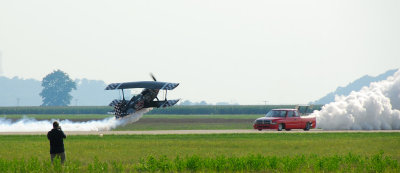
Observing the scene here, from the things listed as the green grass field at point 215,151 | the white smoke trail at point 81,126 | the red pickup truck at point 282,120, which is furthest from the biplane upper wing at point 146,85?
the green grass field at point 215,151

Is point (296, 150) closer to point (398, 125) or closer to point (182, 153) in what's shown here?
point (182, 153)

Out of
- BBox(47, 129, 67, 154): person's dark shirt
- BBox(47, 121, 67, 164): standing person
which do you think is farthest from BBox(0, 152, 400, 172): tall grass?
BBox(47, 129, 67, 154): person's dark shirt

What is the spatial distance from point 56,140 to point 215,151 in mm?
11838

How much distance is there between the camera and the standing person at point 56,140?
26969 millimetres

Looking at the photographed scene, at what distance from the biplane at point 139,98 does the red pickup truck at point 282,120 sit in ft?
27.6

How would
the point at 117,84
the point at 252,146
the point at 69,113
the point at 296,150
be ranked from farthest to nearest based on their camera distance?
the point at 69,113
the point at 117,84
the point at 252,146
the point at 296,150

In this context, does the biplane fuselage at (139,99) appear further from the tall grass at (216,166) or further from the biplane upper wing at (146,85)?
the tall grass at (216,166)

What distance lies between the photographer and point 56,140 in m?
27.1

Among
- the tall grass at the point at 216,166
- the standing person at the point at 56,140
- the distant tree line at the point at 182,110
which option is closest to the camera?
the standing person at the point at 56,140

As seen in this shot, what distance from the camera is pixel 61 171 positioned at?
27297mm

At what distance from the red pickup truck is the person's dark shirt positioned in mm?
33147

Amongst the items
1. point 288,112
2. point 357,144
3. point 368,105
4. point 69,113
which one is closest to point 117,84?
point 288,112

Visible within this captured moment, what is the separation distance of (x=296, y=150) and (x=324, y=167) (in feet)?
32.0

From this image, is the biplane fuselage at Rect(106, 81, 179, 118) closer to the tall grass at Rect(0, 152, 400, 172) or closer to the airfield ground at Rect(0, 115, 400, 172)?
the airfield ground at Rect(0, 115, 400, 172)
